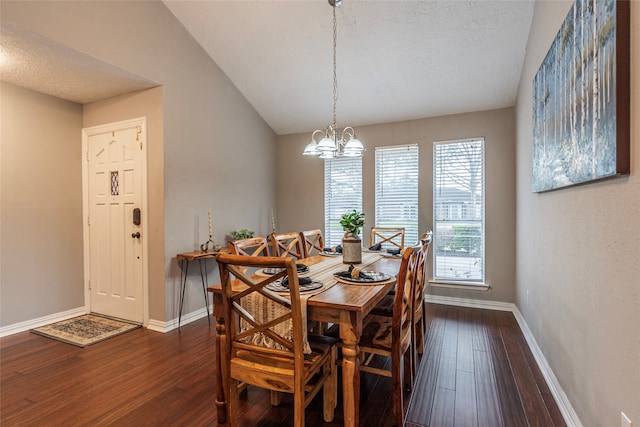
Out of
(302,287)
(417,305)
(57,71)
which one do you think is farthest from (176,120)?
(417,305)

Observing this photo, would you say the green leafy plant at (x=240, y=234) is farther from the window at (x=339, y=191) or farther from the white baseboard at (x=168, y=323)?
the window at (x=339, y=191)

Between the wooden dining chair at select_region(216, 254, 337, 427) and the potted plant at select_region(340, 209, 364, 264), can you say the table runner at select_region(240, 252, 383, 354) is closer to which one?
the wooden dining chair at select_region(216, 254, 337, 427)

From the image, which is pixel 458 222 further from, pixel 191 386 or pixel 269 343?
pixel 191 386

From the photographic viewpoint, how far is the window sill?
13.3 ft

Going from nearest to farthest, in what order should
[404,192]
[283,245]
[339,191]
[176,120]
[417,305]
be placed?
[417,305] < [283,245] < [176,120] < [404,192] < [339,191]

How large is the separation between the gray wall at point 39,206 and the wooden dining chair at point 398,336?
3.63 m

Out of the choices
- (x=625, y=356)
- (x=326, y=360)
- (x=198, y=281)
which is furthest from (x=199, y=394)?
(x=625, y=356)

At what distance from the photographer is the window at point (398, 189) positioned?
443 cm

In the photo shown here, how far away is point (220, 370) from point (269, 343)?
43 cm

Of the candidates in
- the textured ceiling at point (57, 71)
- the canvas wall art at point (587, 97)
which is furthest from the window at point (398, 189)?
the textured ceiling at point (57, 71)

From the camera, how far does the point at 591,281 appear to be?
1.61 meters

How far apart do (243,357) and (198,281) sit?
231 centimetres

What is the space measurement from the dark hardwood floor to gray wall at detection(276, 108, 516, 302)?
99 cm

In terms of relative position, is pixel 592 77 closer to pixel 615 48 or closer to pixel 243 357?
pixel 615 48
